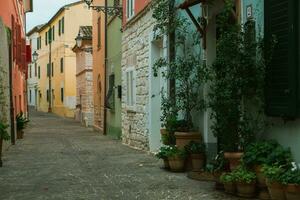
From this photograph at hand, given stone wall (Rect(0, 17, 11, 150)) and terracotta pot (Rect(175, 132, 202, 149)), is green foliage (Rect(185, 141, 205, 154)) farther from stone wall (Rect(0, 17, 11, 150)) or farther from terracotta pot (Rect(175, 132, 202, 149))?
stone wall (Rect(0, 17, 11, 150))

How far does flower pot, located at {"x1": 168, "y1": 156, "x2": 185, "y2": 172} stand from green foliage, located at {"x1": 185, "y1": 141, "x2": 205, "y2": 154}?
0.20 meters

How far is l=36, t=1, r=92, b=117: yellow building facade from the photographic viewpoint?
43.2m

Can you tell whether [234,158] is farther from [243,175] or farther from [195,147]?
[195,147]

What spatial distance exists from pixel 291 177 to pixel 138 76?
9284 mm

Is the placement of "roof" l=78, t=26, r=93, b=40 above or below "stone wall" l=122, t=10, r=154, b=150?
above

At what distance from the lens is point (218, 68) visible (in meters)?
8.02

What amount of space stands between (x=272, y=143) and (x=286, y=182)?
3.25 feet

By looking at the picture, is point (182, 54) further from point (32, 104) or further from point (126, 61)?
point (32, 104)

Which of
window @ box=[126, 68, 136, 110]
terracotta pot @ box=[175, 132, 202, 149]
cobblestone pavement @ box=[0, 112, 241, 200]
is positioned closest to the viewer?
cobblestone pavement @ box=[0, 112, 241, 200]

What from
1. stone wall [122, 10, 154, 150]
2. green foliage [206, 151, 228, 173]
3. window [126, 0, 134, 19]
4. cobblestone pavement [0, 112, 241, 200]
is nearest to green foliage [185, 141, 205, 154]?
cobblestone pavement [0, 112, 241, 200]

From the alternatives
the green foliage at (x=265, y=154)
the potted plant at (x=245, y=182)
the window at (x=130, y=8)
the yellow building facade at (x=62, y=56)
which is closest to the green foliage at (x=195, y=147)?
the green foliage at (x=265, y=154)

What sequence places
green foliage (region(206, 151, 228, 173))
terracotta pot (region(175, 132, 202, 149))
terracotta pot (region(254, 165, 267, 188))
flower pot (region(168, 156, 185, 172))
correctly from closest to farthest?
1. terracotta pot (region(254, 165, 267, 188))
2. green foliage (region(206, 151, 228, 173))
3. flower pot (region(168, 156, 185, 172))
4. terracotta pot (region(175, 132, 202, 149))

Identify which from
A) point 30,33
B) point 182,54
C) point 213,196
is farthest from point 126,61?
point 30,33

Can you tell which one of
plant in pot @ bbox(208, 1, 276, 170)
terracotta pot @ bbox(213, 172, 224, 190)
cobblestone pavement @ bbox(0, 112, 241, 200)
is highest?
plant in pot @ bbox(208, 1, 276, 170)
